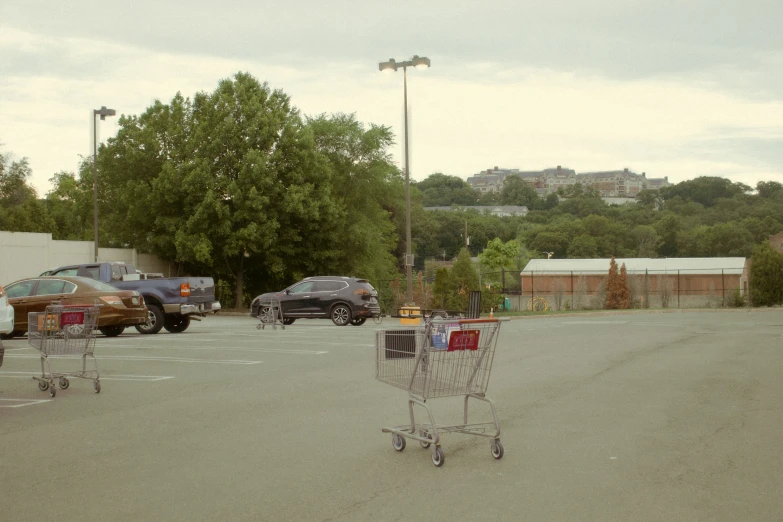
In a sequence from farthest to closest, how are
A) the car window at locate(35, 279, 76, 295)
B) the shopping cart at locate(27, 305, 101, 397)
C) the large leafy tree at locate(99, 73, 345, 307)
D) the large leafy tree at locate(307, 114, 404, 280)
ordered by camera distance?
1. the large leafy tree at locate(307, 114, 404, 280)
2. the large leafy tree at locate(99, 73, 345, 307)
3. the car window at locate(35, 279, 76, 295)
4. the shopping cart at locate(27, 305, 101, 397)

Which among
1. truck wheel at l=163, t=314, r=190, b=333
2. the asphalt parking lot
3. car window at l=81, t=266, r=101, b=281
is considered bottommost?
the asphalt parking lot

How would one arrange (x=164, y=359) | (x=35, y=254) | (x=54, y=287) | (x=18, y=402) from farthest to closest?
(x=35, y=254)
(x=54, y=287)
(x=164, y=359)
(x=18, y=402)

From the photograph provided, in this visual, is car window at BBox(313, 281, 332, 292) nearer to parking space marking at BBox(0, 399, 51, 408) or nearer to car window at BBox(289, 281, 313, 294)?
car window at BBox(289, 281, 313, 294)

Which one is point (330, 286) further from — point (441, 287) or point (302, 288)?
point (441, 287)

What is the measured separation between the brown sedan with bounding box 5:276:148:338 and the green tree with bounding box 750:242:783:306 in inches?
1402

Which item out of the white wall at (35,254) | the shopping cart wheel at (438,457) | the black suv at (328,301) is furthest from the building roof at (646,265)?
the shopping cart wheel at (438,457)

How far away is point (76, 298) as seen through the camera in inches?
826

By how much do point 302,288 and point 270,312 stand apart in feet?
8.96

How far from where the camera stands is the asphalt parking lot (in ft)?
19.9

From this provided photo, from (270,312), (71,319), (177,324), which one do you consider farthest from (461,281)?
(71,319)

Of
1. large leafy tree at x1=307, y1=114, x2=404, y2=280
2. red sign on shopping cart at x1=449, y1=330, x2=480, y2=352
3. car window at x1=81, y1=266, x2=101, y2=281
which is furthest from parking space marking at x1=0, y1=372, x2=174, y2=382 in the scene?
large leafy tree at x1=307, y1=114, x2=404, y2=280

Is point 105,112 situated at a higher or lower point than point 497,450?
higher

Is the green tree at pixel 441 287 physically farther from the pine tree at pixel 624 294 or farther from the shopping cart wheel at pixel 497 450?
the shopping cart wheel at pixel 497 450

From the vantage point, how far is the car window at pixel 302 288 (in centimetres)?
3086
